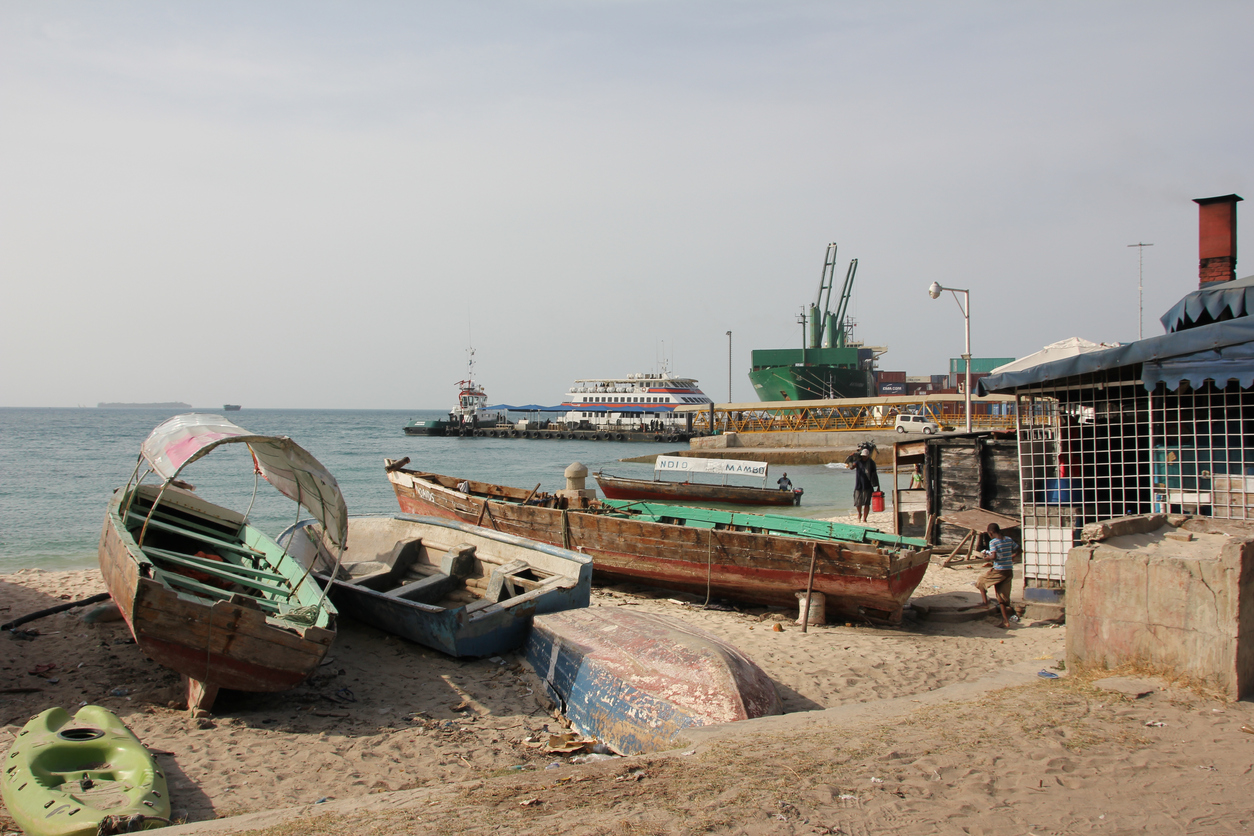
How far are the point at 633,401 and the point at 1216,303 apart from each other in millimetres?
60450

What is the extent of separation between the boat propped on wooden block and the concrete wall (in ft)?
58.9

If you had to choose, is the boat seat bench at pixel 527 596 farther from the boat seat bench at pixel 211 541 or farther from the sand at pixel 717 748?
the boat seat bench at pixel 211 541

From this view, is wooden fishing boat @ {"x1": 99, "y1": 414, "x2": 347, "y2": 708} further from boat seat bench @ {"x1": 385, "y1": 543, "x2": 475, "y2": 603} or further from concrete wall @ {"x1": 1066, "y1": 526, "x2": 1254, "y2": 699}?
concrete wall @ {"x1": 1066, "y1": 526, "x2": 1254, "y2": 699}

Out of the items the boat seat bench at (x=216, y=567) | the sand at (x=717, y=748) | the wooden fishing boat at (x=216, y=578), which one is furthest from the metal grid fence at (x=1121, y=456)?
the boat seat bench at (x=216, y=567)

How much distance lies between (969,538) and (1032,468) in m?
3.28

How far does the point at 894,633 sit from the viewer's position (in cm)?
947

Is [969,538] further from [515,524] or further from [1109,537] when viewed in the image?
[515,524]

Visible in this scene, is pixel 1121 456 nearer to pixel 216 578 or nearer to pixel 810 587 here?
pixel 810 587

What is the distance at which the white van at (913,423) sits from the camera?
148ft

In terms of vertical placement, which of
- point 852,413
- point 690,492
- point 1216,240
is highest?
point 1216,240

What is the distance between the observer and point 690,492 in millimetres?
24109

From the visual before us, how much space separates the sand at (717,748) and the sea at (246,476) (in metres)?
2.25

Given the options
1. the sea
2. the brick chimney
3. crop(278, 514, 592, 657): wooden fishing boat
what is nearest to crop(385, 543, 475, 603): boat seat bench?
crop(278, 514, 592, 657): wooden fishing boat

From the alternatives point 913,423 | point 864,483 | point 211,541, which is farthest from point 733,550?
point 913,423
